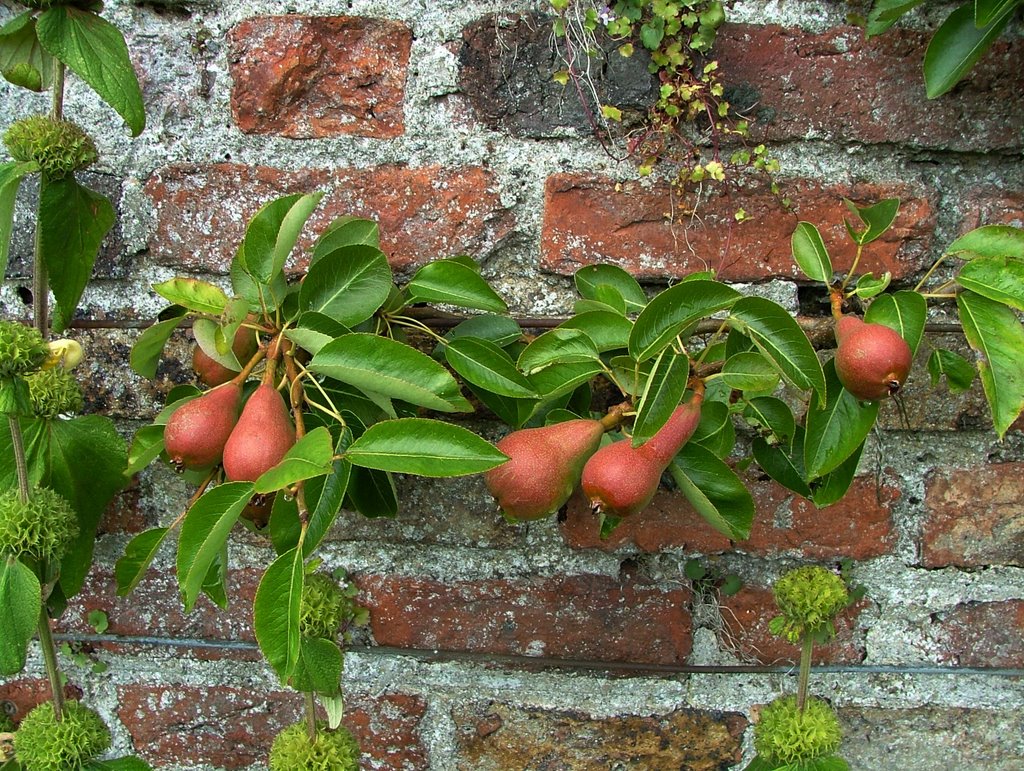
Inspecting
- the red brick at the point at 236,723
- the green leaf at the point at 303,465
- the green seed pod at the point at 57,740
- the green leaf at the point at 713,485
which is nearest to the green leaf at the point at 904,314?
the green leaf at the point at 713,485

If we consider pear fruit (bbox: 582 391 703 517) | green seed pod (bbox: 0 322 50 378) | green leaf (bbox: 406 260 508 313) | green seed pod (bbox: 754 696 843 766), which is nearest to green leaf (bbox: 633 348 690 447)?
pear fruit (bbox: 582 391 703 517)

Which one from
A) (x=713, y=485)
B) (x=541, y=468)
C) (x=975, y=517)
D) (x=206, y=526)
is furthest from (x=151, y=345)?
(x=975, y=517)

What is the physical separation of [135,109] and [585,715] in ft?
1.73

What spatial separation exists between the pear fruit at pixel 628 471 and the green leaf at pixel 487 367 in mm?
61

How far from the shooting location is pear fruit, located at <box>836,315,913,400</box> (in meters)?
0.46

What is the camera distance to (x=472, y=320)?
562 millimetres

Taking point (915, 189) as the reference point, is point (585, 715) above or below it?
below

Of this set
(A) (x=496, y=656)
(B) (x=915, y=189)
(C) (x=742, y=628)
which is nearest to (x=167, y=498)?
(A) (x=496, y=656)

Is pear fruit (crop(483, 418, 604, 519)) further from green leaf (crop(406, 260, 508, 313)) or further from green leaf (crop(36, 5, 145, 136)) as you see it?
green leaf (crop(36, 5, 145, 136))

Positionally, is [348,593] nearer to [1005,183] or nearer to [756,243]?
[756,243]

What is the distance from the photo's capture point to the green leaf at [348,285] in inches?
19.4

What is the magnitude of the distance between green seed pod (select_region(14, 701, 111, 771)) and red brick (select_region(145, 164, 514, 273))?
1.05 ft

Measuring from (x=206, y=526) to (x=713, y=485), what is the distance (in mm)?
294

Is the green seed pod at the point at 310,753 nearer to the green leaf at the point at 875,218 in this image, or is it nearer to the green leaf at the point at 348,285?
the green leaf at the point at 348,285
